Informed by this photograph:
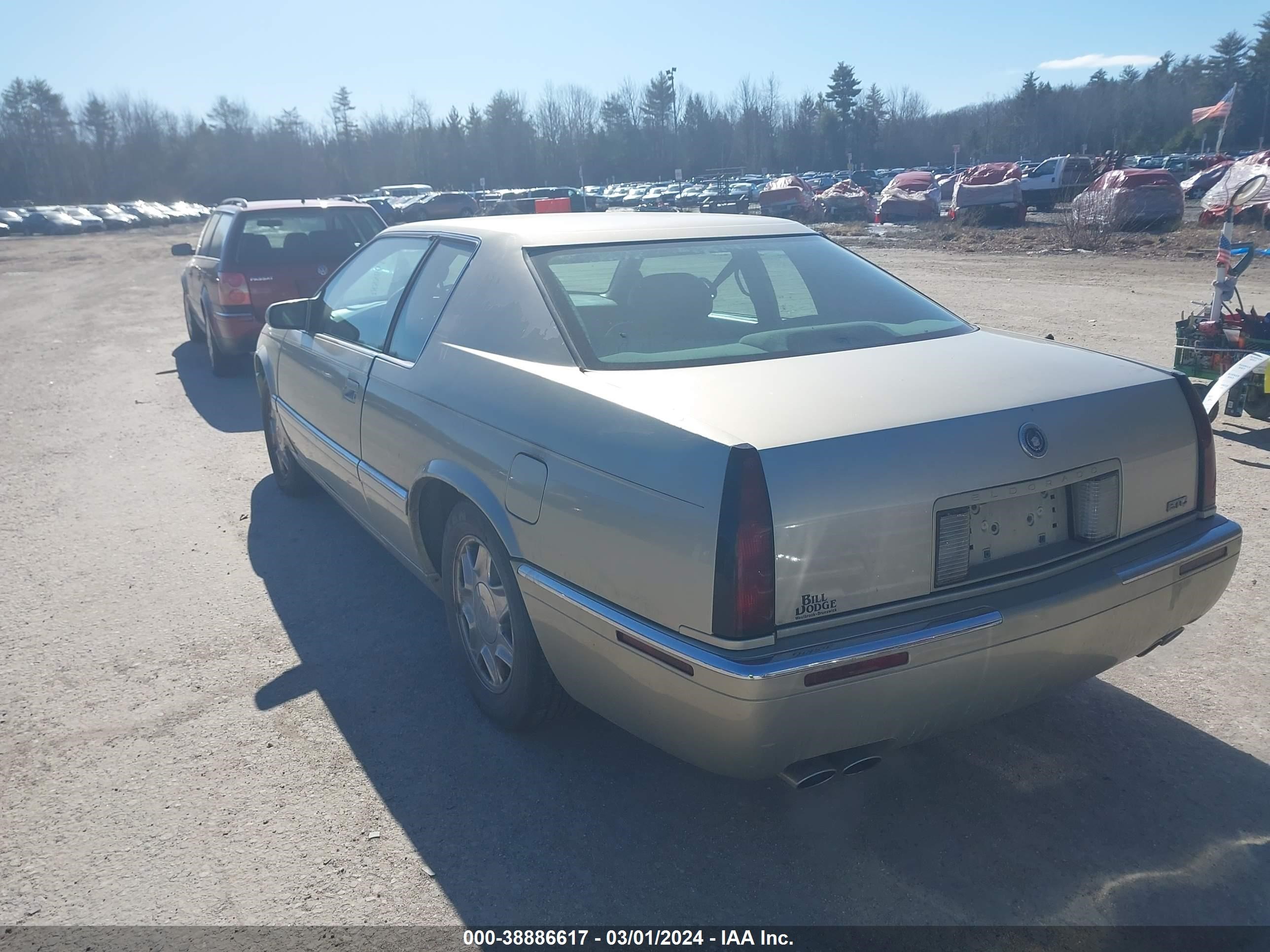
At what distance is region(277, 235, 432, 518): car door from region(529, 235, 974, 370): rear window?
1.09m

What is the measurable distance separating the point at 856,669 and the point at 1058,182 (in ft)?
125

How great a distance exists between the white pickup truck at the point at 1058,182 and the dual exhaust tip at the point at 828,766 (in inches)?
1438

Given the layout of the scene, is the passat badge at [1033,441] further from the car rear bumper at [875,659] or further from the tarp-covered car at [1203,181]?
the tarp-covered car at [1203,181]

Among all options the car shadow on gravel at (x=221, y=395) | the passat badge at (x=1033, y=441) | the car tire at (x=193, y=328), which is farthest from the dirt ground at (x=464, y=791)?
the car tire at (x=193, y=328)

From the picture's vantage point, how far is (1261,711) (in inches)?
132

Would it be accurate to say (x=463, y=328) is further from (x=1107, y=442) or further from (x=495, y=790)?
(x=1107, y=442)

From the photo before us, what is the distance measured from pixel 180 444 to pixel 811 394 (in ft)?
20.9

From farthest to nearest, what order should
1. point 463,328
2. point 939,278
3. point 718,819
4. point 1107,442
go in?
point 939,278
point 463,328
point 718,819
point 1107,442

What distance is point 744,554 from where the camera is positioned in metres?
2.26

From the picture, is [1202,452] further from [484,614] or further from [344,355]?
[344,355]

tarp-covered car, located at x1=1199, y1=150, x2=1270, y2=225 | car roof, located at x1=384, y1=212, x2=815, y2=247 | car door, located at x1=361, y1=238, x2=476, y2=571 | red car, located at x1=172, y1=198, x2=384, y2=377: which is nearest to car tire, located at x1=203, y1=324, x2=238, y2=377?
red car, located at x1=172, y1=198, x2=384, y2=377

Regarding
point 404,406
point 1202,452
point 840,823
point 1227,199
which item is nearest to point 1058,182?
point 1227,199

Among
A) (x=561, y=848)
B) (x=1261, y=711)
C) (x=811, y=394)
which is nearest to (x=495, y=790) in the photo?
(x=561, y=848)

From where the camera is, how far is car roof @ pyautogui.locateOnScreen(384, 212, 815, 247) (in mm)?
3670
